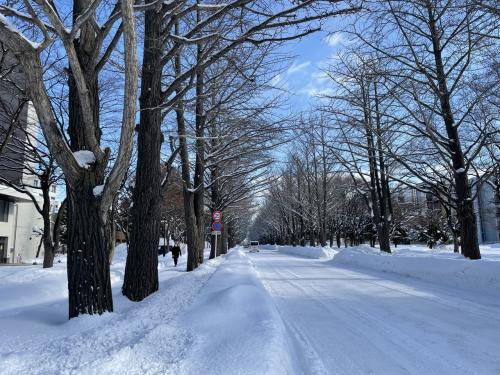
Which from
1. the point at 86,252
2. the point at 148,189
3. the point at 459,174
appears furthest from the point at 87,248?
the point at 459,174

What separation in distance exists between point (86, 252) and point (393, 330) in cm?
443

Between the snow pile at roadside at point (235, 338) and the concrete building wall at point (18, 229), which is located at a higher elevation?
the concrete building wall at point (18, 229)

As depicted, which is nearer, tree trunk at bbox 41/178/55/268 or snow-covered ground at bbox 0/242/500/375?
snow-covered ground at bbox 0/242/500/375

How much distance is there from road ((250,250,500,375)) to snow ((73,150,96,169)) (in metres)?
3.66

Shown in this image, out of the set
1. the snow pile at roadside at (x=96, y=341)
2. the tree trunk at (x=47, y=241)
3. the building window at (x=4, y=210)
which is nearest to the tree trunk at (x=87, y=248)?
the snow pile at roadside at (x=96, y=341)

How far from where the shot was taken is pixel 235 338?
4.95m

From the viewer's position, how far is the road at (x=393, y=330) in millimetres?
4621

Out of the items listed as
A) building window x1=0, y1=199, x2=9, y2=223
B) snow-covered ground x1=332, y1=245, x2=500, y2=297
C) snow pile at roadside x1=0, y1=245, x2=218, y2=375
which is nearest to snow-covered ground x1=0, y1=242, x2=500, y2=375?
snow pile at roadside x1=0, y1=245, x2=218, y2=375

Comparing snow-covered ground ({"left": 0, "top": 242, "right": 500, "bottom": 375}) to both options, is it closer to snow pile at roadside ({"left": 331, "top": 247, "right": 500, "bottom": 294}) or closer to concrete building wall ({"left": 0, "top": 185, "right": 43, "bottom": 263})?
snow pile at roadside ({"left": 331, "top": 247, "right": 500, "bottom": 294})

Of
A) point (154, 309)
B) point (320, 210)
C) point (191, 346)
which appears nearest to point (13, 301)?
point (154, 309)

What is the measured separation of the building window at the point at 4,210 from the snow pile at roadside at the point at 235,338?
45.3 m

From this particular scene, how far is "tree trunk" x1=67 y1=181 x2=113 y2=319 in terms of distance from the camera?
5.92 m

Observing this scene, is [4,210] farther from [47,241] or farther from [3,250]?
[47,241]

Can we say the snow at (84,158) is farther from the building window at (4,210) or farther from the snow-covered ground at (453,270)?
the building window at (4,210)
